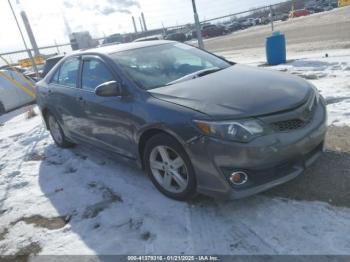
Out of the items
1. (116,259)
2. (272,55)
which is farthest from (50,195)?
(272,55)

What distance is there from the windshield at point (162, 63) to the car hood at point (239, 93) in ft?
0.91

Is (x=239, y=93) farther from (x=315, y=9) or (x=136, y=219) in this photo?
(x=315, y=9)

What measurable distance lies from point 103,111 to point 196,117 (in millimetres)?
1512

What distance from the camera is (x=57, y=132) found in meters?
6.13

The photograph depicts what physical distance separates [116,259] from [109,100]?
1.82 metres

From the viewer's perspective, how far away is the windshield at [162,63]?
4.03 metres

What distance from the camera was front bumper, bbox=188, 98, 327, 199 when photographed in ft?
9.92

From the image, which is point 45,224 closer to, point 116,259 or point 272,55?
point 116,259

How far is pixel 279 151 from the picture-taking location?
10.0 ft

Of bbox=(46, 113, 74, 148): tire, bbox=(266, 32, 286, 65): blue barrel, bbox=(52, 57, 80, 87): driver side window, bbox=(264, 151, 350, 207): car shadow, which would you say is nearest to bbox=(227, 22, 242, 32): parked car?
bbox=(266, 32, 286, 65): blue barrel

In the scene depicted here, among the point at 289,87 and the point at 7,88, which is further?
the point at 7,88

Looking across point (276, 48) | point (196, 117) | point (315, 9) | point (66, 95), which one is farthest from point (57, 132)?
point (315, 9)

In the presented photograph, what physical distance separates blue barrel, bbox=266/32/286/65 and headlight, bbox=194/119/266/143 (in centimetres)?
789

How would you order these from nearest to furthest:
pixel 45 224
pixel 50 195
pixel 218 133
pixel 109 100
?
pixel 218 133
pixel 45 224
pixel 109 100
pixel 50 195
